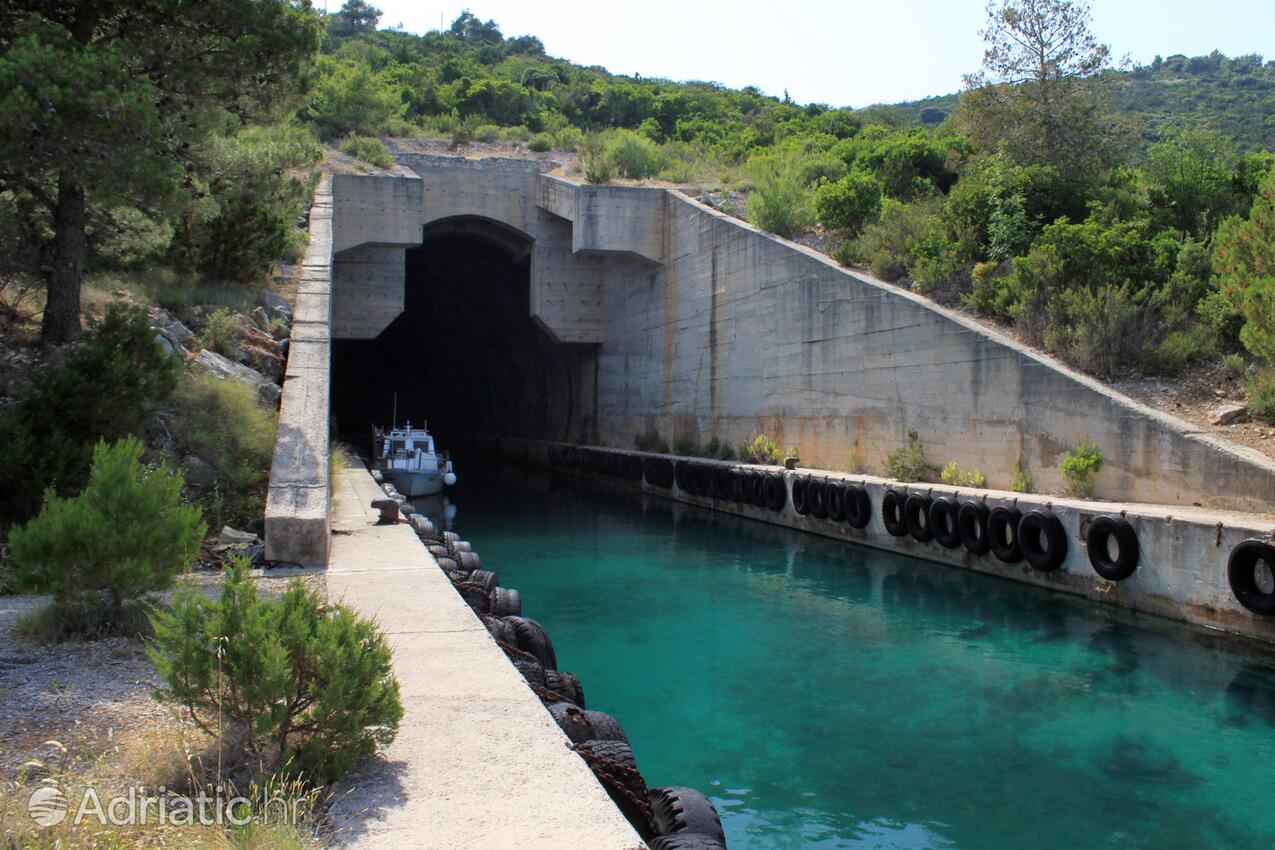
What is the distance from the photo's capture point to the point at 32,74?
27.9 feet

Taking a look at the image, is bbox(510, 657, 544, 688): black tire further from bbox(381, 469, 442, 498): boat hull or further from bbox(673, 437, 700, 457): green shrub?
bbox(381, 469, 442, 498): boat hull

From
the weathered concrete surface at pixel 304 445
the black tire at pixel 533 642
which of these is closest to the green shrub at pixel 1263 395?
the black tire at pixel 533 642

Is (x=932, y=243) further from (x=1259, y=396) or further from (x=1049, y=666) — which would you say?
Answer: (x=1049, y=666)

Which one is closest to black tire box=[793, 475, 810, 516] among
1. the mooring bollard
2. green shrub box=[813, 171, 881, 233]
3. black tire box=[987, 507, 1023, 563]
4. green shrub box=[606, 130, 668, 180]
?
black tire box=[987, 507, 1023, 563]

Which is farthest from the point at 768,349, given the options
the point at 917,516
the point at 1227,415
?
the point at 1227,415

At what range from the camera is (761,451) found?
2147 cm

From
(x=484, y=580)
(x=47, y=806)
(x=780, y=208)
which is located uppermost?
(x=780, y=208)

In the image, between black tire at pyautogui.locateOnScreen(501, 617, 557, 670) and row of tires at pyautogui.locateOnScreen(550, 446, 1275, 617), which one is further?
row of tires at pyautogui.locateOnScreen(550, 446, 1275, 617)

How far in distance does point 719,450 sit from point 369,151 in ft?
51.5

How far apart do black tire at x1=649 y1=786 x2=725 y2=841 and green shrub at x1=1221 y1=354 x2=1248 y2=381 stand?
1185cm

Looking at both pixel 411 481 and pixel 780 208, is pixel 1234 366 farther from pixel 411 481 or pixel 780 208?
pixel 411 481

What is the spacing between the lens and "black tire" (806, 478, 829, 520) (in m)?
17.8

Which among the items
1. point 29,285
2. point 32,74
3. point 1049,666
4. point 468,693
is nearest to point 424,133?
point 29,285

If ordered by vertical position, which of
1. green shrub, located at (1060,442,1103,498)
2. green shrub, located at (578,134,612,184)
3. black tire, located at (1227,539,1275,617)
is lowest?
black tire, located at (1227,539,1275,617)
